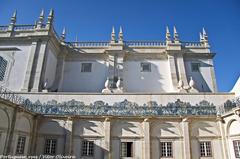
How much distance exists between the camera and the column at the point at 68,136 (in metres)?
16.0

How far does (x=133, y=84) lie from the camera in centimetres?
2369

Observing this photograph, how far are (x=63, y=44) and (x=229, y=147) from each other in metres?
21.7

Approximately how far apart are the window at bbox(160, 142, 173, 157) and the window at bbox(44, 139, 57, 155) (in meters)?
9.19

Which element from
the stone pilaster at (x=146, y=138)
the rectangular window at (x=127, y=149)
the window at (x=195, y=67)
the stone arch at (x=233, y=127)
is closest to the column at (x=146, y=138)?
the stone pilaster at (x=146, y=138)

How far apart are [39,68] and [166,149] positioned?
15275 millimetres

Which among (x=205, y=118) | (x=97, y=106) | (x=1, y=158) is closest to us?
(x=1, y=158)

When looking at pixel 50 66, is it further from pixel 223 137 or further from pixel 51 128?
pixel 223 137

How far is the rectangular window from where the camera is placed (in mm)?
16263

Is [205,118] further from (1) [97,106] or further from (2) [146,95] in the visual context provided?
(1) [97,106]

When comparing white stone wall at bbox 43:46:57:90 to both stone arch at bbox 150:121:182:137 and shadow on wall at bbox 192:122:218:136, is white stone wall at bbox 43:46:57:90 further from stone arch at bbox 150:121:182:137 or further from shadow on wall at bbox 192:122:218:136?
shadow on wall at bbox 192:122:218:136

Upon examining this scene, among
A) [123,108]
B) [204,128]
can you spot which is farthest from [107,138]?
[204,128]

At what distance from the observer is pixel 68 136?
16.2m

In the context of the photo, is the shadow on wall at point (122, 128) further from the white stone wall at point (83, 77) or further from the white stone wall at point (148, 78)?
the white stone wall at point (83, 77)

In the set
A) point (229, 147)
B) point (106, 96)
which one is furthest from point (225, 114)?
point (106, 96)
